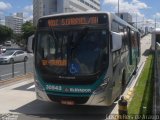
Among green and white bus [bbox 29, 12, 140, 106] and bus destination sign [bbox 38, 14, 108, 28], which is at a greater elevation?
bus destination sign [bbox 38, 14, 108, 28]

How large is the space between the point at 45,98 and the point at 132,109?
265 cm

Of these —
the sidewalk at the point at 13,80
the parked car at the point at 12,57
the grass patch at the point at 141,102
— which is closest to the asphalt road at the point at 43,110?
the grass patch at the point at 141,102

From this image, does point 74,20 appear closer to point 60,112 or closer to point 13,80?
point 60,112

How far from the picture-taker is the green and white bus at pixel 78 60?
967cm

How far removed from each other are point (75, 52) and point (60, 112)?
2043 millimetres

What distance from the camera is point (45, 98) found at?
10281 mm

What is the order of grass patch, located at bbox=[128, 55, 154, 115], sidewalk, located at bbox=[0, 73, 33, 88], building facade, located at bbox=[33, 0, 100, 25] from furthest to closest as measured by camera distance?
building facade, located at bbox=[33, 0, 100, 25] → sidewalk, located at bbox=[0, 73, 33, 88] → grass patch, located at bbox=[128, 55, 154, 115]

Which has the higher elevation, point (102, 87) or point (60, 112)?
point (102, 87)

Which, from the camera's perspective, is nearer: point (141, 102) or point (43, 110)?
point (43, 110)

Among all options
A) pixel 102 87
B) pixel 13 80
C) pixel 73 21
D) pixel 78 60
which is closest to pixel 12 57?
pixel 13 80

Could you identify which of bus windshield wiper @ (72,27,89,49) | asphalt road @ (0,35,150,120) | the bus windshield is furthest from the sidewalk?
bus windshield wiper @ (72,27,89,49)

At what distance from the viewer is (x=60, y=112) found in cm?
1061

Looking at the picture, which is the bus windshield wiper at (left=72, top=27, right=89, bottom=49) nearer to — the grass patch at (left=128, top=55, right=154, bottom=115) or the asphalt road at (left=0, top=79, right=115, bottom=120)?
the asphalt road at (left=0, top=79, right=115, bottom=120)

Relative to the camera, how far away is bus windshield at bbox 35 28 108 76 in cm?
970
